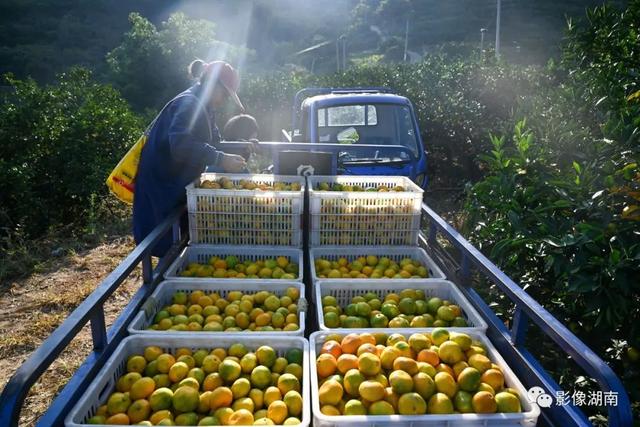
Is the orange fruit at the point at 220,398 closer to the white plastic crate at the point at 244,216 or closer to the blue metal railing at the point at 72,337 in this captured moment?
the blue metal railing at the point at 72,337

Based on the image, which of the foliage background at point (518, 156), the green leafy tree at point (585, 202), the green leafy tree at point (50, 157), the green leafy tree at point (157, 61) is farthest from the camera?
the green leafy tree at point (157, 61)

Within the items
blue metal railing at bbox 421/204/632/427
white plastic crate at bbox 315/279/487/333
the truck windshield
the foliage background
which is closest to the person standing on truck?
white plastic crate at bbox 315/279/487/333

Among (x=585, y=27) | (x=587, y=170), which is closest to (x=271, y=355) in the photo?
(x=587, y=170)

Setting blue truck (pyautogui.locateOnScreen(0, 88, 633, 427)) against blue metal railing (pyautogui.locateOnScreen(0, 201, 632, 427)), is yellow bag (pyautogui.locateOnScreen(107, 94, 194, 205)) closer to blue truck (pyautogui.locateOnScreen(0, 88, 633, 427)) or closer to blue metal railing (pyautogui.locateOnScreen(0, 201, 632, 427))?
blue truck (pyautogui.locateOnScreen(0, 88, 633, 427))

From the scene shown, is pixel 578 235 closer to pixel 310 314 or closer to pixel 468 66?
pixel 310 314

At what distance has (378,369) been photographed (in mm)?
1976

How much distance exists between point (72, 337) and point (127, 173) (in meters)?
2.18

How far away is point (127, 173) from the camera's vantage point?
365 cm

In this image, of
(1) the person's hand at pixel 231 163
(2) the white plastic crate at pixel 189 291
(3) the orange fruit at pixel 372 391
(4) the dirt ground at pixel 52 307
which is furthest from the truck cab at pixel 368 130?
(3) the orange fruit at pixel 372 391

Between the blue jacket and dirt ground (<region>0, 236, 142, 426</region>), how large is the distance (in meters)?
1.60

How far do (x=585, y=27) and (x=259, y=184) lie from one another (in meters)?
3.54

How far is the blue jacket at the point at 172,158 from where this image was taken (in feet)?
10.7

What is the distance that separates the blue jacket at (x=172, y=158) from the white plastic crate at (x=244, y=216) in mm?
199

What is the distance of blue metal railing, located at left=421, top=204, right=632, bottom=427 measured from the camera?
1.46 meters
